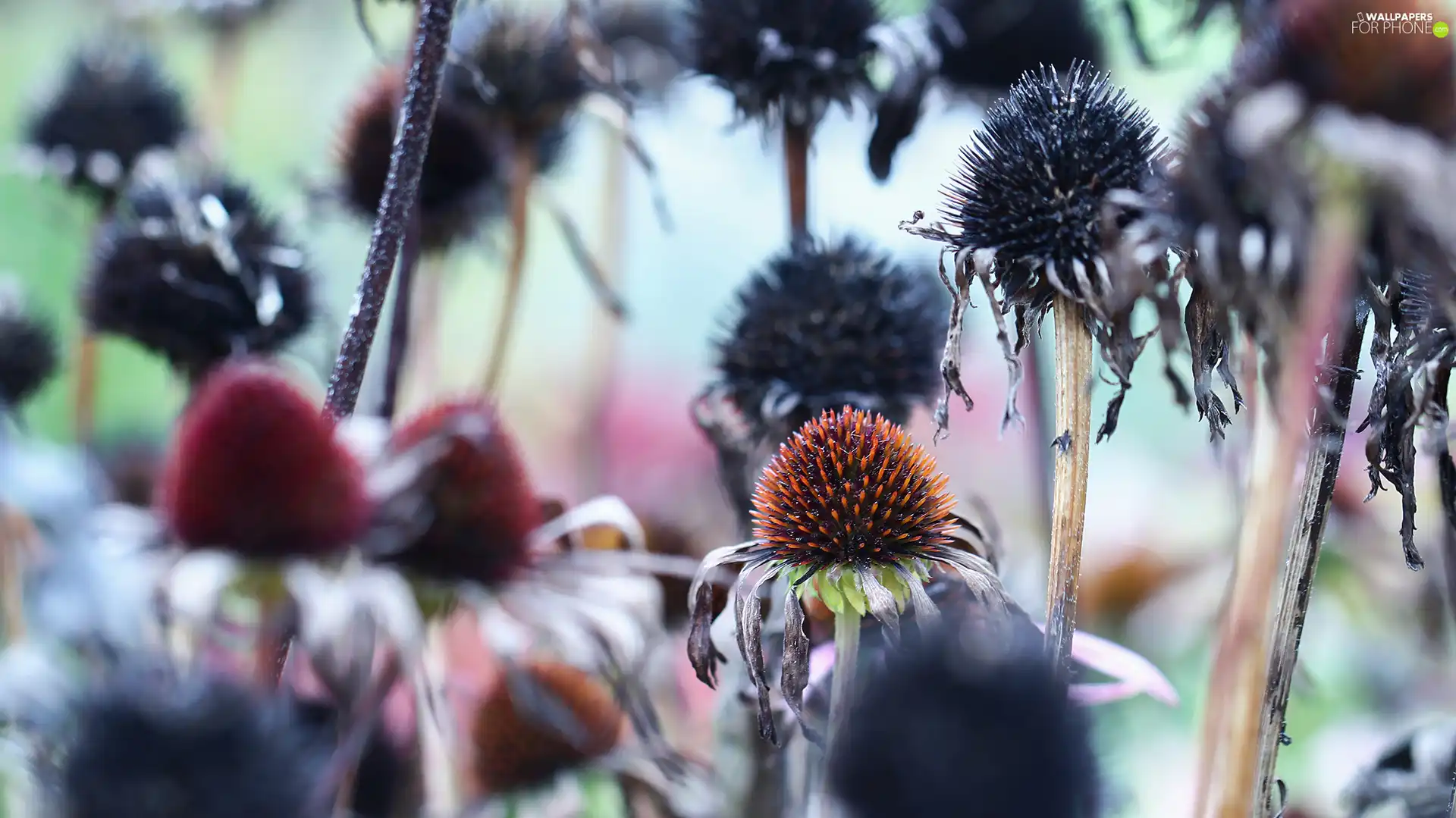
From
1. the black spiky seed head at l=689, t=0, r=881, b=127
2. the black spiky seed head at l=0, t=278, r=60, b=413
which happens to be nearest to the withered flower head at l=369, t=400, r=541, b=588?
the black spiky seed head at l=689, t=0, r=881, b=127

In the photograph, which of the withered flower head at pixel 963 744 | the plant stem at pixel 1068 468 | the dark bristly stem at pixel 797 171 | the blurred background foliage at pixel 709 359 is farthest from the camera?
the blurred background foliage at pixel 709 359

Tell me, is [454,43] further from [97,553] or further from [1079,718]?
[1079,718]

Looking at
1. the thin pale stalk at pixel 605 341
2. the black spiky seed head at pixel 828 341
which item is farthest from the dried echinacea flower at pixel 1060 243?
the thin pale stalk at pixel 605 341

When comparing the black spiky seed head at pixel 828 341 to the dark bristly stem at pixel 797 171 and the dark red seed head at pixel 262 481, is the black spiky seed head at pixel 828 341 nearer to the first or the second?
the dark bristly stem at pixel 797 171

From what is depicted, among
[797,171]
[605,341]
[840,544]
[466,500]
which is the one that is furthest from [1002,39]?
[466,500]

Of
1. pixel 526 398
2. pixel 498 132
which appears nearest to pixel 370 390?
pixel 498 132
